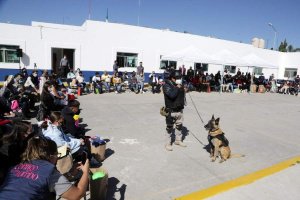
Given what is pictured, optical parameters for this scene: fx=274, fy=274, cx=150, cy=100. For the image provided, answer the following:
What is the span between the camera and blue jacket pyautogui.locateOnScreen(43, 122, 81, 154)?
464 centimetres

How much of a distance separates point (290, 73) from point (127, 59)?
2215cm

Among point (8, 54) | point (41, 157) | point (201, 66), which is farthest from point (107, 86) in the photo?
point (41, 157)

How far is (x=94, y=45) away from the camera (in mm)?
18938

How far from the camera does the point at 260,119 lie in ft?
35.8

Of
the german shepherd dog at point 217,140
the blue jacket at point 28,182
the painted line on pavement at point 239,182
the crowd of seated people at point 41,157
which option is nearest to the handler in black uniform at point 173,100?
the german shepherd dog at point 217,140

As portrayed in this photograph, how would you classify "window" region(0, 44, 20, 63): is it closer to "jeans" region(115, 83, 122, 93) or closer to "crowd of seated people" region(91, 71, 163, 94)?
"crowd of seated people" region(91, 71, 163, 94)

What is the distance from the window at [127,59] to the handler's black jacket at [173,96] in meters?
14.6

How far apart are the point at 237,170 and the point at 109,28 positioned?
16.0 m

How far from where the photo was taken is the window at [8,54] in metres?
16.4

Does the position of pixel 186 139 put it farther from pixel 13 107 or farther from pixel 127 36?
pixel 127 36

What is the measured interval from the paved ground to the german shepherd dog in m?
0.19

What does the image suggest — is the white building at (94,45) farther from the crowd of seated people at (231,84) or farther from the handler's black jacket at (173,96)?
the handler's black jacket at (173,96)

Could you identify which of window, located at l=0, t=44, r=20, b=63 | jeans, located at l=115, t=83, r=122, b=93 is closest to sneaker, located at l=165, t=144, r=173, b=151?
jeans, located at l=115, t=83, r=122, b=93

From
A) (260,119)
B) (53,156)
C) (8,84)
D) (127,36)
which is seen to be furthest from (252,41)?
(53,156)
